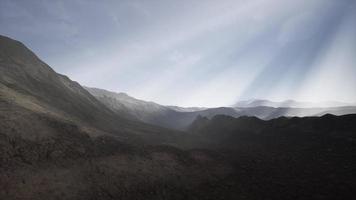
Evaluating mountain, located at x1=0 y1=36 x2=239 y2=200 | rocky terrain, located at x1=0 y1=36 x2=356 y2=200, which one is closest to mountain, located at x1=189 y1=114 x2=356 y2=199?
rocky terrain, located at x1=0 y1=36 x2=356 y2=200

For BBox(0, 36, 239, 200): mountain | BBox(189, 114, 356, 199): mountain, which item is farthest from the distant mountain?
BBox(189, 114, 356, 199): mountain

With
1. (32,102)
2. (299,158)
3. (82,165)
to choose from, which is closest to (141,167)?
(82,165)

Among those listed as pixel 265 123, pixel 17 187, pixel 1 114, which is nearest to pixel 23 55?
pixel 1 114

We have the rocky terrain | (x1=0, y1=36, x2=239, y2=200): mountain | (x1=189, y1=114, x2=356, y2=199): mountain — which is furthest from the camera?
(x1=189, y1=114, x2=356, y2=199): mountain

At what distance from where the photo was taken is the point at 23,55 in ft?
143

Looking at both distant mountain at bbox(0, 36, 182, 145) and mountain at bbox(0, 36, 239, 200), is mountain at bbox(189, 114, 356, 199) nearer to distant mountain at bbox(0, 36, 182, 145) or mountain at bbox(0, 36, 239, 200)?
mountain at bbox(0, 36, 239, 200)

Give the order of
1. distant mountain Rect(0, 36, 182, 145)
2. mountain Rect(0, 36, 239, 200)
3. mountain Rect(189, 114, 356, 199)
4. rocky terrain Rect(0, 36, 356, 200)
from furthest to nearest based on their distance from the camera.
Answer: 1. distant mountain Rect(0, 36, 182, 145)
2. mountain Rect(189, 114, 356, 199)
3. rocky terrain Rect(0, 36, 356, 200)
4. mountain Rect(0, 36, 239, 200)

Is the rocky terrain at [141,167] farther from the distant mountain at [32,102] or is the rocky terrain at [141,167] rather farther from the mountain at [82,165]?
the distant mountain at [32,102]

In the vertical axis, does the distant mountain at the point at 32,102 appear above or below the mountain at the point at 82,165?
above

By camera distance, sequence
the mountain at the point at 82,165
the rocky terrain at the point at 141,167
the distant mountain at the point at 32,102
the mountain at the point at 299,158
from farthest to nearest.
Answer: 1. the distant mountain at the point at 32,102
2. the mountain at the point at 299,158
3. the rocky terrain at the point at 141,167
4. the mountain at the point at 82,165

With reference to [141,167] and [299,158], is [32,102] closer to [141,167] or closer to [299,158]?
[141,167]

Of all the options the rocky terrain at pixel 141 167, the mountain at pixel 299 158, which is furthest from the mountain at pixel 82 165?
the mountain at pixel 299 158

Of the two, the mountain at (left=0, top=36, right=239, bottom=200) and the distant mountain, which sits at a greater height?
the distant mountain

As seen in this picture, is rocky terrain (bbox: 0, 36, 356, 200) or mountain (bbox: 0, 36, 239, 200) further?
rocky terrain (bbox: 0, 36, 356, 200)
